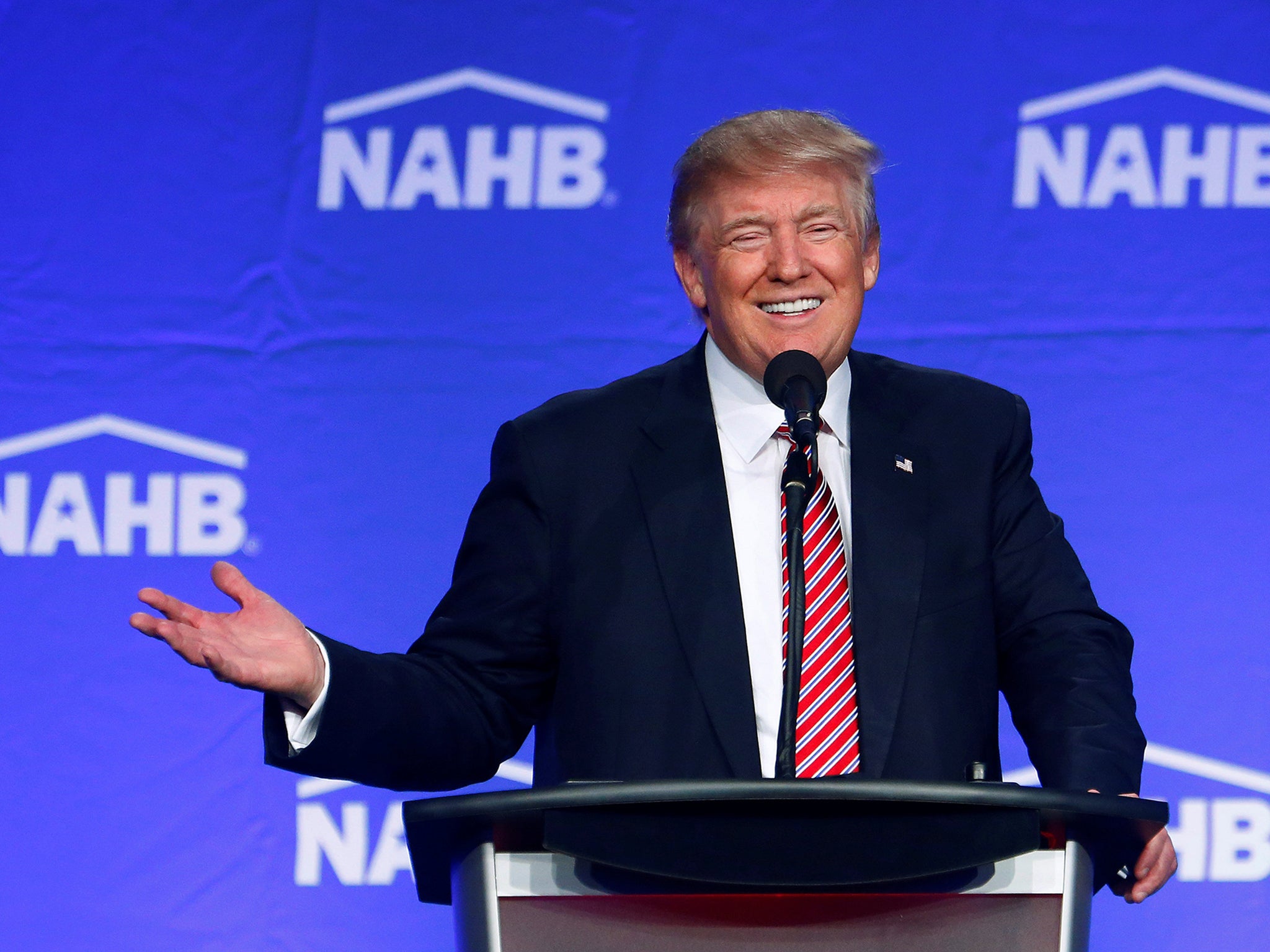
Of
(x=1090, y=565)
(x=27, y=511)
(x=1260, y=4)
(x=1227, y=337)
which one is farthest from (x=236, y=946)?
(x=1260, y=4)

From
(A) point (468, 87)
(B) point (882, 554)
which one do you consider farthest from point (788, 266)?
(A) point (468, 87)

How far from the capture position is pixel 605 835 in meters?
0.93

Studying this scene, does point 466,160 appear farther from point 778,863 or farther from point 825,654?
point 778,863

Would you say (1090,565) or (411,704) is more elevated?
(1090,565)

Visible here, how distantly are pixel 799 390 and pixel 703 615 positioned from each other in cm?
36

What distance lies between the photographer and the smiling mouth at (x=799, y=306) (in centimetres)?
186

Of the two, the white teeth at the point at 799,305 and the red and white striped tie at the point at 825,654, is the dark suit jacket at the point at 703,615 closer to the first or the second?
the red and white striped tie at the point at 825,654

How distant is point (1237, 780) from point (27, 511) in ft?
7.50

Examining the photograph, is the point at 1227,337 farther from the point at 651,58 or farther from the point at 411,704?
the point at 411,704

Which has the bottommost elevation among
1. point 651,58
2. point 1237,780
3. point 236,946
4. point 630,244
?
point 236,946

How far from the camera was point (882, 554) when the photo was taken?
1700 millimetres

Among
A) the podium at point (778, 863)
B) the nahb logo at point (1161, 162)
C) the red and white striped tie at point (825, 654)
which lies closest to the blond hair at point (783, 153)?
the red and white striped tie at point (825, 654)

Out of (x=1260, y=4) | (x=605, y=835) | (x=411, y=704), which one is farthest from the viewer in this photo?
(x=1260, y=4)

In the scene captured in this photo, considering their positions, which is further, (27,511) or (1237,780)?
(27,511)
